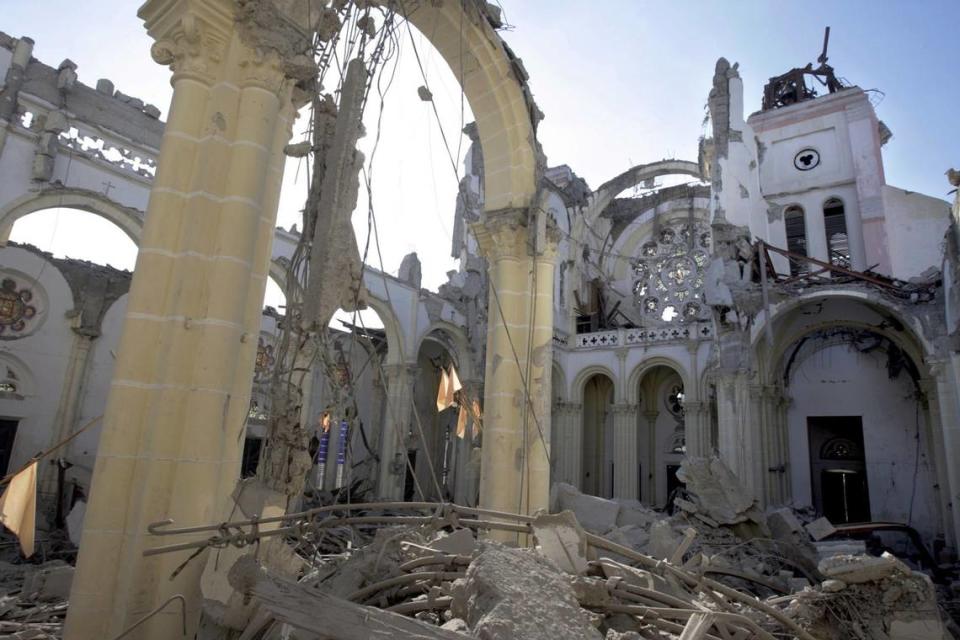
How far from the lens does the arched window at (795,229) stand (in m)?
18.4

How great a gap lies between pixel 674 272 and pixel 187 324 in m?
21.7

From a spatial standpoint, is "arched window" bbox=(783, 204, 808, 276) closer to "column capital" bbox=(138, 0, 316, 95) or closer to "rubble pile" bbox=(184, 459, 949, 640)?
"rubble pile" bbox=(184, 459, 949, 640)

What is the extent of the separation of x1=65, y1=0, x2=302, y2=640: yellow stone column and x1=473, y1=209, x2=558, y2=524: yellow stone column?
3198mm

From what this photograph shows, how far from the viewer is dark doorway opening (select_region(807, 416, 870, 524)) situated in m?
16.5

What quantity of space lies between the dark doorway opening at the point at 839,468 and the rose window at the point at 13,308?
61.4 ft

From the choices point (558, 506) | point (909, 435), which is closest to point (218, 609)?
point (558, 506)

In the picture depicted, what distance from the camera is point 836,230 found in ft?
59.8

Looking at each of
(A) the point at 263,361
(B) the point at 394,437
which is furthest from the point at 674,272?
(A) the point at 263,361

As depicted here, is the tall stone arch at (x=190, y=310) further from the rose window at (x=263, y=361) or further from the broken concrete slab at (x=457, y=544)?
the rose window at (x=263, y=361)

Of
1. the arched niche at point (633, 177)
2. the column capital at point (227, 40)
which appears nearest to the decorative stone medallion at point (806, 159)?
the arched niche at point (633, 177)

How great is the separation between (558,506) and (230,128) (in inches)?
378

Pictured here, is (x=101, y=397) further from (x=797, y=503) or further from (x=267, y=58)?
(x=797, y=503)

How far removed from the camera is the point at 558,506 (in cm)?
1176

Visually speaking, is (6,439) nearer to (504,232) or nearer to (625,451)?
(504,232)
